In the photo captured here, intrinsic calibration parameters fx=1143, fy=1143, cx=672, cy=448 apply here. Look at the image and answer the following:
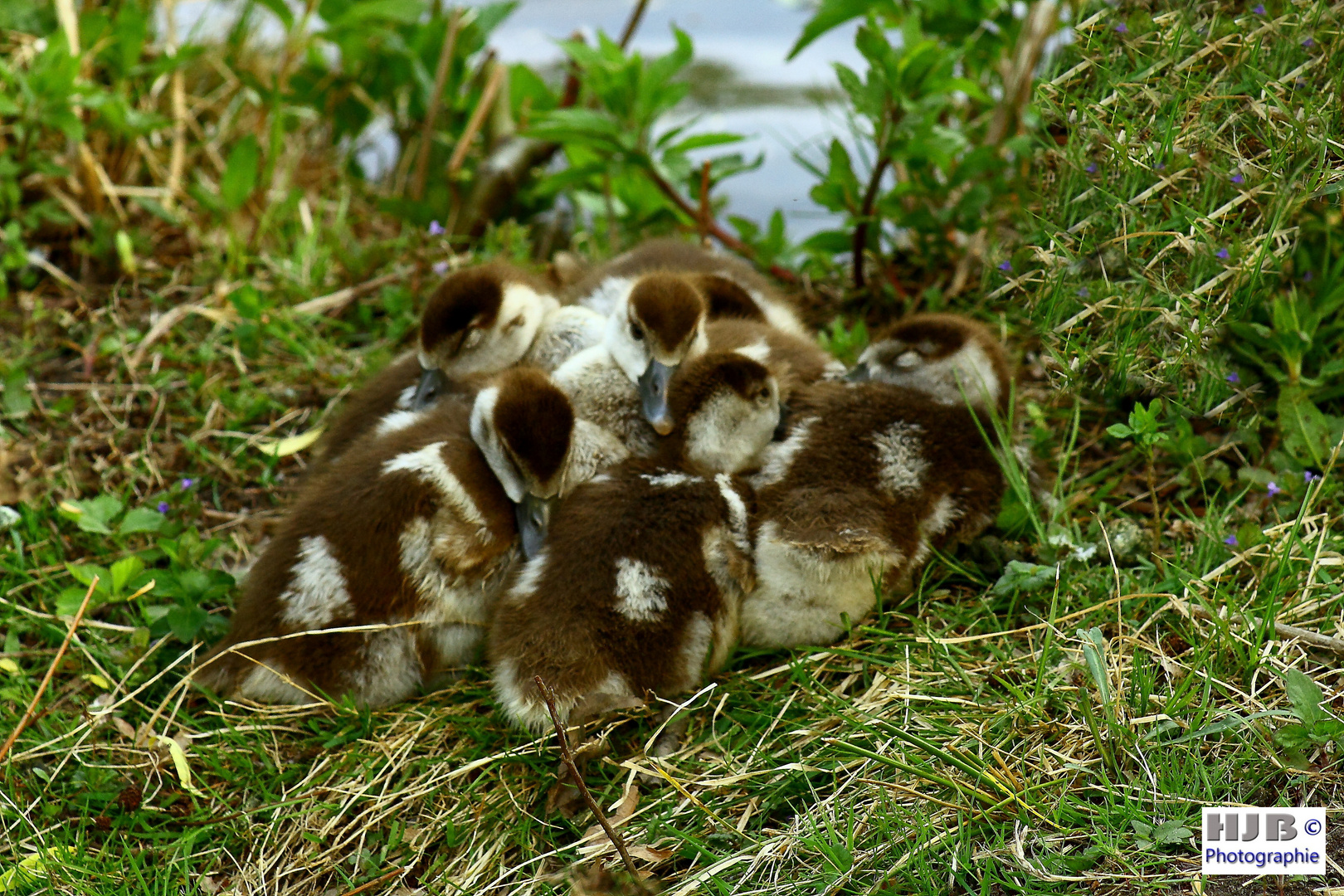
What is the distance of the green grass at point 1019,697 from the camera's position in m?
2.22

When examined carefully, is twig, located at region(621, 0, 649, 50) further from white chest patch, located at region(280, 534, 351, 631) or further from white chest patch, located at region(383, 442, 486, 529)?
white chest patch, located at region(280, 534, 351, 631)

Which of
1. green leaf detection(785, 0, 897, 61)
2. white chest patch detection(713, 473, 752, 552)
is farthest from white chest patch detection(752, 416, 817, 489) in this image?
green leaf detection(785, 0, 897, 61)

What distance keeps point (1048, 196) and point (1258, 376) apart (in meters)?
1.11

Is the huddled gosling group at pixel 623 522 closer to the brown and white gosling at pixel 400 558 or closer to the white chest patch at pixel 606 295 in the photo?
the brown and white gosling at pixel 400 558

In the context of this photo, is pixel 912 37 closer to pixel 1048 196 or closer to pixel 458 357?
pixel 1048 196

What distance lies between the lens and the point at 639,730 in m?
2.70

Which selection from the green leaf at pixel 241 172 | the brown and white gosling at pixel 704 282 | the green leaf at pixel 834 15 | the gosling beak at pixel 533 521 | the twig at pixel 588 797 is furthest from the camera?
the green leaf at pixel 241 172

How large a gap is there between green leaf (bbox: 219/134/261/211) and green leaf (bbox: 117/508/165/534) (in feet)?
5.36

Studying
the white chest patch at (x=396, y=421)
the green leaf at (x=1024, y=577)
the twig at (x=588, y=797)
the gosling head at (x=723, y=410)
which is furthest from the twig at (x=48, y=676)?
the green leaf at (x=1024, y=577)

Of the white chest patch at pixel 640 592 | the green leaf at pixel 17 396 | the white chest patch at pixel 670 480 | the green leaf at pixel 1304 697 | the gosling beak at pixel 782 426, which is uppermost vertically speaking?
the green leaf at pixel 17 396

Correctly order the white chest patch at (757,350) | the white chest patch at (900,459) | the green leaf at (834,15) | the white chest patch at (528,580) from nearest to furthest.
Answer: the white chest patch at (528,580), the white chest patch at (900,459), the white chest patch at (757,350), the green leaf at (834,15)

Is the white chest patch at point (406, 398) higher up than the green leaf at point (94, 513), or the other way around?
the white chest patch at point (406, 398)

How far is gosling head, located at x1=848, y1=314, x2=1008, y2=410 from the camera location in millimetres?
3170

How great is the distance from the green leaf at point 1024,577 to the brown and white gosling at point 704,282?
117 cm
